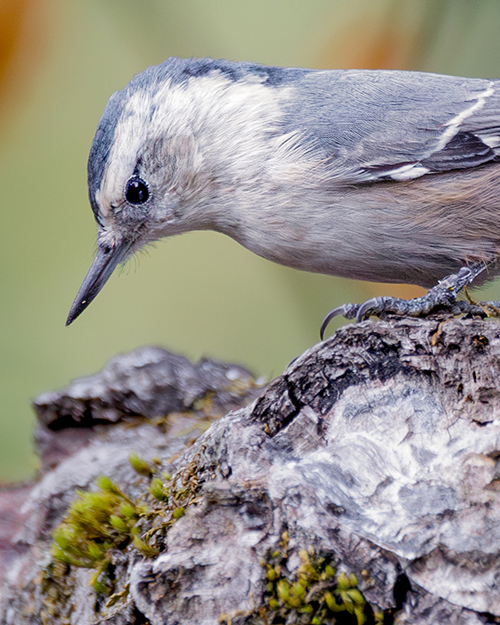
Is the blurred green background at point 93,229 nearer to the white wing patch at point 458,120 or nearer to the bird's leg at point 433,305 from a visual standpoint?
the white wing patch at point 458,120

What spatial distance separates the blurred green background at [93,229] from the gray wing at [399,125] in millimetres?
508

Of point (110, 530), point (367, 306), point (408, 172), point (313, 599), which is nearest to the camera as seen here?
point (313, 599)

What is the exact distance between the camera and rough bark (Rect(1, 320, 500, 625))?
2.85 ft

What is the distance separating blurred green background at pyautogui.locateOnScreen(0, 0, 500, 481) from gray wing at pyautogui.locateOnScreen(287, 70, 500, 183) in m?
0.51

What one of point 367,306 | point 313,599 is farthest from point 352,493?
point 367,306

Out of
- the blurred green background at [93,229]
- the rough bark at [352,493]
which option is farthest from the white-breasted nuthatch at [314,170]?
the blurred green background at [93,229]

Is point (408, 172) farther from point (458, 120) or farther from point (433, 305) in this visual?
point (433, 305)

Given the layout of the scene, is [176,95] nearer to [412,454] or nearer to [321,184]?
[321,184]

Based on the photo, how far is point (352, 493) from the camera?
0.97m

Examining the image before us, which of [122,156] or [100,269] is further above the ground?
[122,156]

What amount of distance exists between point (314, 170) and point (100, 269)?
2.20 feet

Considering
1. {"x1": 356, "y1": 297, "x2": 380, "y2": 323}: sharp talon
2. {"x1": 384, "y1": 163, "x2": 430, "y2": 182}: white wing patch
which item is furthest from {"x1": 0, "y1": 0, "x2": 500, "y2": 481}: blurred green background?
{"x1": 356, "y1": 297, "x2": 380, "y2": 323}: sharp talon

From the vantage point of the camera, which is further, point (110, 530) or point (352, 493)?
point (110, 530)

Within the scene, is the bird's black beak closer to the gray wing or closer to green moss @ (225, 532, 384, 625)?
the gray wing
